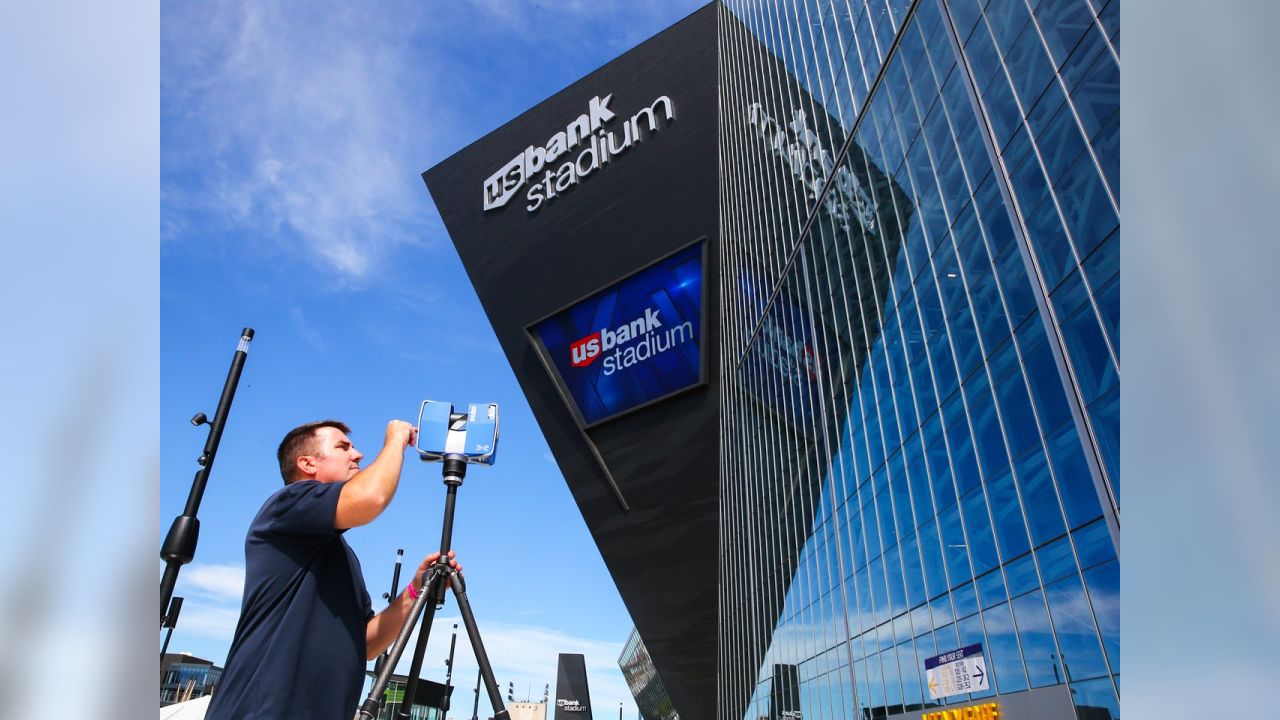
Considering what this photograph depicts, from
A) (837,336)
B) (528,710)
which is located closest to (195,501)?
(837,336)

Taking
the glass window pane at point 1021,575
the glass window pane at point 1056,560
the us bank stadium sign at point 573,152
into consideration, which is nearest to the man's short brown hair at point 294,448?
the glass window pane at point 1056,560

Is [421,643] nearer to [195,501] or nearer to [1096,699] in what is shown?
[195,501]

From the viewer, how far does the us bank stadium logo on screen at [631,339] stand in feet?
88.8

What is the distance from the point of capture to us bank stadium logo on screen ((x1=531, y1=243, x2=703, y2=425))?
2706 cm

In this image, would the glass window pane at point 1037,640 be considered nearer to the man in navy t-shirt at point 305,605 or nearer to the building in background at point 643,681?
the man in navy t-shirt at point 305,605

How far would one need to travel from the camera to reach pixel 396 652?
2.20m

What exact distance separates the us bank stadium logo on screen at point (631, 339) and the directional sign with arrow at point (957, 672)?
15416mm

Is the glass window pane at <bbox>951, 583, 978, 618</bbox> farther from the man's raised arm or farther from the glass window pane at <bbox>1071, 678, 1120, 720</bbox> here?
the man's raised arm

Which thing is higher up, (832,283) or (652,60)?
(652,60)

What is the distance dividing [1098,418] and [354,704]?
341 inches

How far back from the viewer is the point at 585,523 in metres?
30.3
